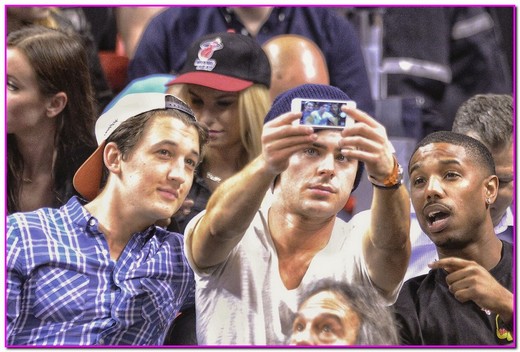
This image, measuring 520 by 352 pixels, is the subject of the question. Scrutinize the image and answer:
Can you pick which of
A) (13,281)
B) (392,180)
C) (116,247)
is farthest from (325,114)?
(13,281)

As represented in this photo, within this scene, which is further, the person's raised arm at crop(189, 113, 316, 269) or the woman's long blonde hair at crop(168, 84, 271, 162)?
the woman's long blonde hair at crop(168, 84, 271, 162)

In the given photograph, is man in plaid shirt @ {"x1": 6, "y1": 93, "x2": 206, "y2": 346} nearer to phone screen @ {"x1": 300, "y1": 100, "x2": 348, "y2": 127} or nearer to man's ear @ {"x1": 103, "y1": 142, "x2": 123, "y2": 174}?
man's ear @ {"x1": 103, "y1": 142, "x2": 123, "y2": 174}

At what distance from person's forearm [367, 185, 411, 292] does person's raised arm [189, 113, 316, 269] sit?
0.13m

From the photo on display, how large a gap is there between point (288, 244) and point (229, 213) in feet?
0.39

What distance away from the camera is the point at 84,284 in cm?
147

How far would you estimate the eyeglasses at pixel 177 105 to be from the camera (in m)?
1.53

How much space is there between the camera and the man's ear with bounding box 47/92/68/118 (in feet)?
5.25

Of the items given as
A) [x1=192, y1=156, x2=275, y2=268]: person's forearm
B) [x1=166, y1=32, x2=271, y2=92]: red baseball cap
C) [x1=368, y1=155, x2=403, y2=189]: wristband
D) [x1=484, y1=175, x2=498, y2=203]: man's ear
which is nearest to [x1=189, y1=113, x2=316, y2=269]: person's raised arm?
[x1=192, y1=156, x2=275, y2=268]: person's forearm

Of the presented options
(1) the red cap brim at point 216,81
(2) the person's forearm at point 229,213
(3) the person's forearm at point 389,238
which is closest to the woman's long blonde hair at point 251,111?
(1) the red cap brim at point 216,81

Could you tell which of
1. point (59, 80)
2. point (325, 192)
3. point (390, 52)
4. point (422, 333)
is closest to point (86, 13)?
point (59, 80)

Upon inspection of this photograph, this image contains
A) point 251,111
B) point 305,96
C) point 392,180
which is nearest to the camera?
point 392,180

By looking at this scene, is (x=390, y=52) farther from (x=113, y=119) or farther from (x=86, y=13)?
(x=113, y=119)

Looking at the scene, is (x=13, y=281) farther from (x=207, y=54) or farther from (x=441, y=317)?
(x=441, y=317)

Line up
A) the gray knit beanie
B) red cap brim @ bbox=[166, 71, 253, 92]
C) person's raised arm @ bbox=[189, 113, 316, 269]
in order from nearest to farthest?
person's raised arm @ bbox=[189, 113, 316, 269], the gray knit beanie, red cap brim @ bbox=[166, 71, 253, 92]
